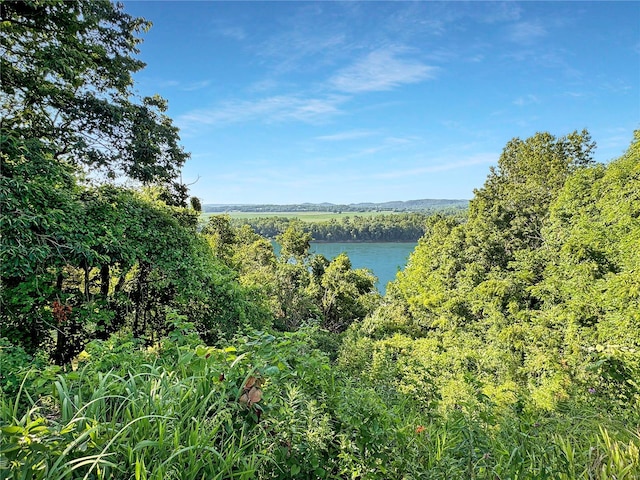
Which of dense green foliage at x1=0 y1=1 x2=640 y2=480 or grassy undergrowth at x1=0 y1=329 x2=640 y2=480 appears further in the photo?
dense green foliage at x1=0 y1=1 x2=640 y2=480

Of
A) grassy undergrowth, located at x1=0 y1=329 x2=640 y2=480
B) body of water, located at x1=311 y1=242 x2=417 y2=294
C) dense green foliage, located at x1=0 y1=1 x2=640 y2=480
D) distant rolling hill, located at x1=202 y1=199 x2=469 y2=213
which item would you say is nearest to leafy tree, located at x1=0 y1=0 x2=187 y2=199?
dense green foliage, located at x1=0 y1=1 x2=640 y2=480

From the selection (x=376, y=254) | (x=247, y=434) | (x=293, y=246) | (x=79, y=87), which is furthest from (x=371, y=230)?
(x=247, y=434)

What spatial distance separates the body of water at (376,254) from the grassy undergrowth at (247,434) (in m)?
31.5

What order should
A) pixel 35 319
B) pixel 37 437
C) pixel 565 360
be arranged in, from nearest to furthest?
pixel 37 437, pixel 35 319, pixel 565 360

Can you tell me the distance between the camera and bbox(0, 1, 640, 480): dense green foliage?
3.82ft

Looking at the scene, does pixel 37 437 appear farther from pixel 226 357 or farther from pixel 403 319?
pixel 403 319

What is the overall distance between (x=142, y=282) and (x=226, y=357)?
3749 mm

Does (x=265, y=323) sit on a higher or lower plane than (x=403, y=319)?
higher

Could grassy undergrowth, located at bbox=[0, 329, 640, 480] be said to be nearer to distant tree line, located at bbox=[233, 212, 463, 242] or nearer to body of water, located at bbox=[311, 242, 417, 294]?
body of water, located at bbox=[311, 242, 417, 294]

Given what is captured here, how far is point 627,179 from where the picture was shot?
6.00m

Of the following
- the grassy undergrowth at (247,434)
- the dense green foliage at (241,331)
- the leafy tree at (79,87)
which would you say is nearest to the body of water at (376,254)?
the dense green foliage at (241,331)

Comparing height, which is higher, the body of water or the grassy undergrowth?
the grassy undergrowth

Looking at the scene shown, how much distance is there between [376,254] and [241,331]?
3977 centimetres

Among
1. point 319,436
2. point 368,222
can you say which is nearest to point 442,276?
point 319,436
